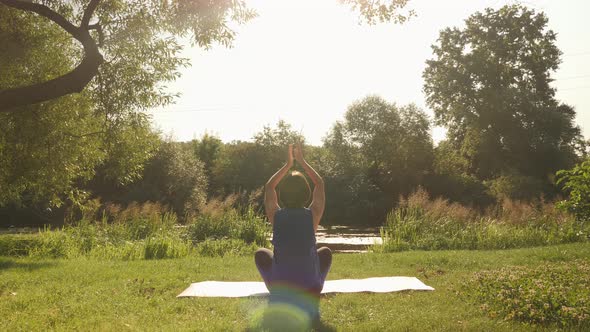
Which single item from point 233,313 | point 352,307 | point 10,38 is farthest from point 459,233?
point 10,38

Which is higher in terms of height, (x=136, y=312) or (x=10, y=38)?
(x=10, y=38)

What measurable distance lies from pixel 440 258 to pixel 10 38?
33.9ft

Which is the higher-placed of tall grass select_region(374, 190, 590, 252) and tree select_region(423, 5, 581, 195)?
tree select_region(423, 5, 581, 195)

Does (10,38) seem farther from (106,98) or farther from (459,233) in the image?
(459,233)

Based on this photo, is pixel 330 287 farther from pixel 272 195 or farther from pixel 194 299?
pixel 272 195

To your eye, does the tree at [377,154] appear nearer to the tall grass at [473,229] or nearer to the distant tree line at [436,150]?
the distant tree line at [436,150]

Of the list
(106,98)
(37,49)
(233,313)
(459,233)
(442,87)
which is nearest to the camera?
(233,313)

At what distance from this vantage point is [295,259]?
5.04 m

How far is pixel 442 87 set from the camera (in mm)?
34969

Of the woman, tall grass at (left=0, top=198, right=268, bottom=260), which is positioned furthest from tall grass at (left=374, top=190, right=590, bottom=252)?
the woman

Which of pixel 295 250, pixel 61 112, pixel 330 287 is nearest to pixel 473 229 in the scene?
pixel 330 287

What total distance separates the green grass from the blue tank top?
1.53ft

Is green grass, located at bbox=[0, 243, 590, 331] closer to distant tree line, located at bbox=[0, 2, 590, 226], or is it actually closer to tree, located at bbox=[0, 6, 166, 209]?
tree, located at bbox=[0, 6, 166, 209]

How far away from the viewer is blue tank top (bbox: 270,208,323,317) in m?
5.02
